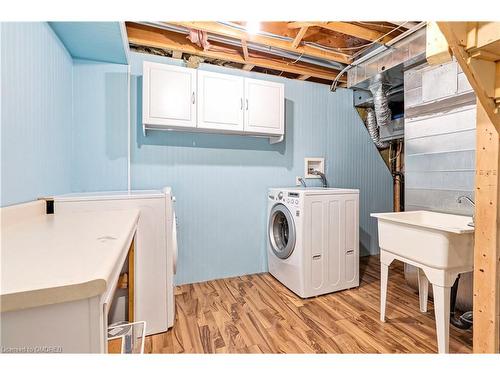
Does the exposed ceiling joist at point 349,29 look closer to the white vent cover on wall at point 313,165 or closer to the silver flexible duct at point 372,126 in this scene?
the silver flexible duct at point 372,126

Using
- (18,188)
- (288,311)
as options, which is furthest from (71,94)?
(288,311)

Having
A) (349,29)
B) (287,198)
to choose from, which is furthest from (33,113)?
(349,29)

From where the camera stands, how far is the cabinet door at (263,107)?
2.38m

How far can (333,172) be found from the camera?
3189mm

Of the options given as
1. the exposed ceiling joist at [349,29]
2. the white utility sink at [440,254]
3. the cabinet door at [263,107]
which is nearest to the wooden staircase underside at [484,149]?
the white utility sink at [440,254]

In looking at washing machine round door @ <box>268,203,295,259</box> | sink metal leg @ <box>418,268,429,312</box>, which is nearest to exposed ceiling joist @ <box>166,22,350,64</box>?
washing machine round door @ <box>268,203,295,259</box>

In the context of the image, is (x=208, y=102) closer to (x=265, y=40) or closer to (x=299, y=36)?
(x=265, y=40)

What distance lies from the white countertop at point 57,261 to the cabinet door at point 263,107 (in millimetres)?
1758

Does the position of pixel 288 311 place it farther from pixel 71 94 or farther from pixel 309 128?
pixel 71 94

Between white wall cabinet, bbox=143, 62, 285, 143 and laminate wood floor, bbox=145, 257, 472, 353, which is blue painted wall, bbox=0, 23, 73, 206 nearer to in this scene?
white wall cabinet, bbox=143, 62, 285, 143

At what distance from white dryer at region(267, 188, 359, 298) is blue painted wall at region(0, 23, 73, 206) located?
1902mm

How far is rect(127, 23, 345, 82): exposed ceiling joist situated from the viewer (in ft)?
6.97

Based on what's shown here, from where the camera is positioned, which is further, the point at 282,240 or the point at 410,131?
the point at 282,240

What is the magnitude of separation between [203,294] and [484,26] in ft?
8.45
